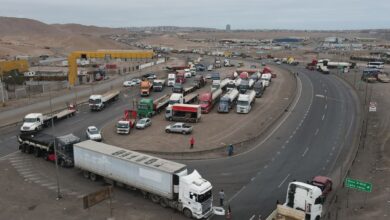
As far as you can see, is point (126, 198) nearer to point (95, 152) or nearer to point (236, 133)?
point (95, 152)

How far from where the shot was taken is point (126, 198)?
29094mm

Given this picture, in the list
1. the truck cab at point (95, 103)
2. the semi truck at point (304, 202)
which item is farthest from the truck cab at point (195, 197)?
the truck cab at point (95, 103)

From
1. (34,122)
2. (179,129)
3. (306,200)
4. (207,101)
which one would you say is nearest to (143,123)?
(179,129)

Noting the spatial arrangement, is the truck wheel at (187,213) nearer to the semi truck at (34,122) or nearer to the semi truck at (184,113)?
the semi truck at (184,113)

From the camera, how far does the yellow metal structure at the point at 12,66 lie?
86.4m

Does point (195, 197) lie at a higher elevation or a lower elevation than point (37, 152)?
higher

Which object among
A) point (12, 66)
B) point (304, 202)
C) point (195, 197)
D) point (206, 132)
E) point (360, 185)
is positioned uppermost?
point (12, 66)

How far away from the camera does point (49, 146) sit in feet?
121

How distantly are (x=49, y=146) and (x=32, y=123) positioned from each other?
12.6 meters

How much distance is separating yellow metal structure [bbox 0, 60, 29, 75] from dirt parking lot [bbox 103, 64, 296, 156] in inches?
1851

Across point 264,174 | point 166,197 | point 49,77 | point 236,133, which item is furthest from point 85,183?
point 49,77

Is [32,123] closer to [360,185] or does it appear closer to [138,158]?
[138,158]

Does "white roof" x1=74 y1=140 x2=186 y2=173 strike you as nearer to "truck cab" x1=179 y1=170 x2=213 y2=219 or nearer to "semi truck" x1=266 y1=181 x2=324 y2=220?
"truck cab" x1=179 y1=170 x2=213 y2=219

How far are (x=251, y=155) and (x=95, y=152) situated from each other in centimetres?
1623
